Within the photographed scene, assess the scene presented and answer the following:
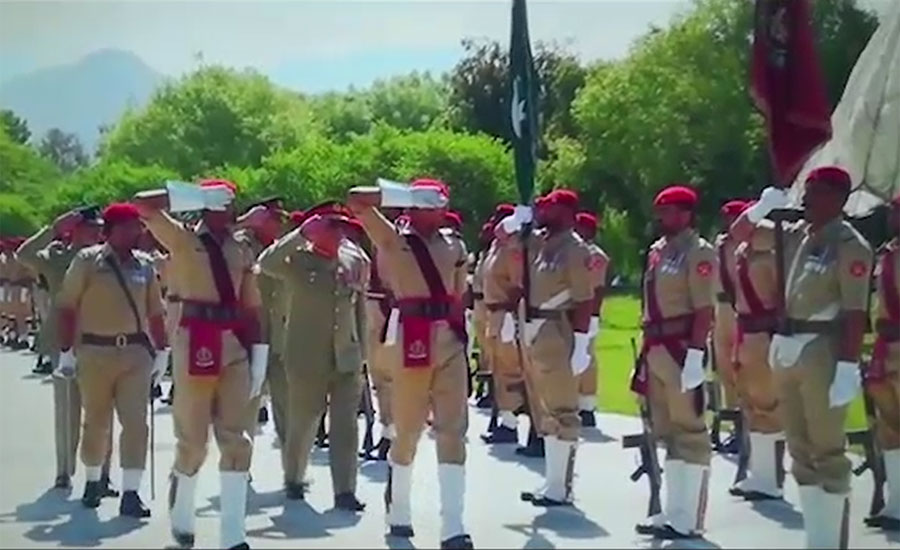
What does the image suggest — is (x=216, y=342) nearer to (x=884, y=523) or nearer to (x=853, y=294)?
(x=853, y=294)

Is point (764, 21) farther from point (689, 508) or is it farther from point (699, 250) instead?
point (689, 508)

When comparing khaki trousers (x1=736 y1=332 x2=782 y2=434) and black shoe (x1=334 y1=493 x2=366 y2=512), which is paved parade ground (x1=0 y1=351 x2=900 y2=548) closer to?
black shoe (x1=334 y1=493 x2=366 y2=512)

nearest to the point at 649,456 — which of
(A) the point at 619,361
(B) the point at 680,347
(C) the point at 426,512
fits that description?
(B) the point at 680,347

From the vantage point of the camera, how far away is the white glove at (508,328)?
13.4 m

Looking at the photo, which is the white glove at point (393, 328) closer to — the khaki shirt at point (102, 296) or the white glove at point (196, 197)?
the white glove at point (196, 197)

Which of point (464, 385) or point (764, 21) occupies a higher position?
point (764, 21)

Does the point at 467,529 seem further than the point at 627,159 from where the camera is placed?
No

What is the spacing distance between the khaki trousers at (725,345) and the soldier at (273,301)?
3469 mm

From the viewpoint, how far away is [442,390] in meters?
9.71

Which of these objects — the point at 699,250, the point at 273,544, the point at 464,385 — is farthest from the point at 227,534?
the point at 699,250

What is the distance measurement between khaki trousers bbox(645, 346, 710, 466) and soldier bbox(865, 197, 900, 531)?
1397 millimetres

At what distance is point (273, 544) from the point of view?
33.3 ft

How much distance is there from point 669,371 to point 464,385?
1.24 m

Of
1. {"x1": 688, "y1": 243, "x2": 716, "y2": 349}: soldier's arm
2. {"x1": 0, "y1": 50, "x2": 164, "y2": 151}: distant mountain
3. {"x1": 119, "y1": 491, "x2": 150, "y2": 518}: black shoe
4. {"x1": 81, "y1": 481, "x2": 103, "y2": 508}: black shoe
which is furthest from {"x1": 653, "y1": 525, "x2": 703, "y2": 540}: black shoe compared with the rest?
{"x1": 0, "y1": 50, "x2": 164, "y2": 151}: distant mountain
